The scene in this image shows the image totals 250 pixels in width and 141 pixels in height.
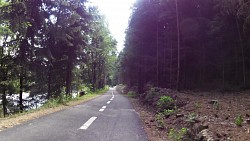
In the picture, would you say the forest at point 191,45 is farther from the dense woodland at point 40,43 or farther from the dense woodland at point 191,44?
the dense woodland at point 40,43

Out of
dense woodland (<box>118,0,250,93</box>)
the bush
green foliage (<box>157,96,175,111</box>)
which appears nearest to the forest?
dense woodland (<box>118,0,250,93</box>)

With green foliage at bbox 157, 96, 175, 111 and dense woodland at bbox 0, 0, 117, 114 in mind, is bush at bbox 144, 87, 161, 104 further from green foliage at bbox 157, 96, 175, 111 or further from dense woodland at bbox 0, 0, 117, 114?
dense woodland at bbox 0, 0, 117, 114

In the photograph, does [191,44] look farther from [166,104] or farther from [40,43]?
[166,104]

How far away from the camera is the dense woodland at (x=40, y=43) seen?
17672 millimetres

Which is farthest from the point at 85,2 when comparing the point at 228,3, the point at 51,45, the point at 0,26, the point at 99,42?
the point at 99,42

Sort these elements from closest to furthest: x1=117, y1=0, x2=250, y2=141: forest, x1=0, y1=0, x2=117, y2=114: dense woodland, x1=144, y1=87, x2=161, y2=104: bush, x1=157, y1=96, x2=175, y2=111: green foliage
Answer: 1. x1=157, y1=96, x2=175, y2=111: green foliage
2. x1=0, y1=0, x2=117, y2=114: dense woodland
3. x1=144, y1=87, x2=161, y2=104: bush
4. x1=117, y1=0, x2=250, y2=141: forest

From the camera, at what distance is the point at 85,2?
84.6ft

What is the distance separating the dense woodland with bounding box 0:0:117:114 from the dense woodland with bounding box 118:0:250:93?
24.2 ft

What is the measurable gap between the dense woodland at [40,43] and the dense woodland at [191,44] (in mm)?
7363

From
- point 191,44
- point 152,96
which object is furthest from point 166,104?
point 191,44

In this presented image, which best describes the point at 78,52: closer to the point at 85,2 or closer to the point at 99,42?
the point at 85,2

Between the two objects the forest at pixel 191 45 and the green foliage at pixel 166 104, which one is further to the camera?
the forest at pixel 191 45

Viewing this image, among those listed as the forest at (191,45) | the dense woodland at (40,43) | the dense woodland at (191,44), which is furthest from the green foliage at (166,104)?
the dense woodland at (191,44)

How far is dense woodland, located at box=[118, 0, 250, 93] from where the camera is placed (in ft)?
Answer: 97.6
